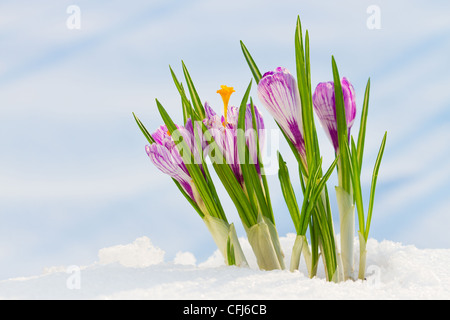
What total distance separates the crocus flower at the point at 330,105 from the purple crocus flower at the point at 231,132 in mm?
145

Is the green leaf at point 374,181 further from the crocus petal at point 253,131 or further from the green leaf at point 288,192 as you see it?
the crocus petal at point 253,131

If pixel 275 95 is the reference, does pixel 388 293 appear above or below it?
below

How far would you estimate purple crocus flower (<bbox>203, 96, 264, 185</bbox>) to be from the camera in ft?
3.94

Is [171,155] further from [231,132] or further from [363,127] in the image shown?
[363,127]

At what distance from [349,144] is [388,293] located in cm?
37

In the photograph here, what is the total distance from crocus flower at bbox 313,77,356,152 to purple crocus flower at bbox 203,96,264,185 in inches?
5.7

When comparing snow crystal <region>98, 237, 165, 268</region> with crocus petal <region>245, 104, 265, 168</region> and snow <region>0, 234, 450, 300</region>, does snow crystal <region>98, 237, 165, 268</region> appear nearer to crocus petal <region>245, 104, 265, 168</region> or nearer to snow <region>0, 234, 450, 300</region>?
snow <region>0, 234, 450, 300</region>

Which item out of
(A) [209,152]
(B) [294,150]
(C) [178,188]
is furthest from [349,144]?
(C) [178,188]

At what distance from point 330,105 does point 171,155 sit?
397mm

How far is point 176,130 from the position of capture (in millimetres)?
1226

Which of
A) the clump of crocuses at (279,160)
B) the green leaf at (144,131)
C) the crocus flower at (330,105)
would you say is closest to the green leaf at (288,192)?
the clump of crocuses at (279,160)

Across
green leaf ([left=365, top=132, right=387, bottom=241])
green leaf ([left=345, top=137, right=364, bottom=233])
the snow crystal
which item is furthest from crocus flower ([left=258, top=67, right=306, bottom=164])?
the snow crystal

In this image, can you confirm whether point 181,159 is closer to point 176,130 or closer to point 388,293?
point 176,130
